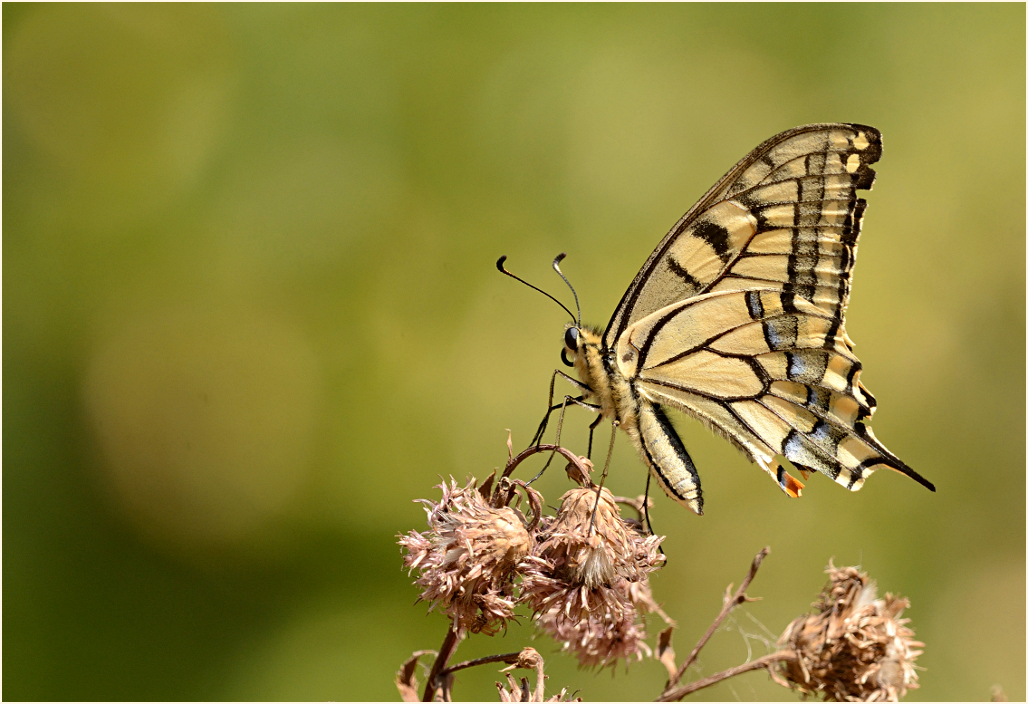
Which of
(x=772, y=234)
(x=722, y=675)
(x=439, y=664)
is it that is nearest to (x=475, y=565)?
(x=439, y=664)

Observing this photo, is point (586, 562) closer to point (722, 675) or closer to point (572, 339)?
point (722, 675)

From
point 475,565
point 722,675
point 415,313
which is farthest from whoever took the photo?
point 415,313

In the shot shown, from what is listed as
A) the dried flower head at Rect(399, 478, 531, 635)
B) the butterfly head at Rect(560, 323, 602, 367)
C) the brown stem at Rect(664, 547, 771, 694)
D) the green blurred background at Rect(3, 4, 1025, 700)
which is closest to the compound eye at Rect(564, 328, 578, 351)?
the butterfly head at Rect(560, 323, 602, 367)

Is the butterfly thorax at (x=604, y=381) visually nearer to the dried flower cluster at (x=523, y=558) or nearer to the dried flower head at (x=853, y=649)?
the dried flower cluster at (x=523, y=558)

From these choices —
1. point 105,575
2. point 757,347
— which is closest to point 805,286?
point 757,347

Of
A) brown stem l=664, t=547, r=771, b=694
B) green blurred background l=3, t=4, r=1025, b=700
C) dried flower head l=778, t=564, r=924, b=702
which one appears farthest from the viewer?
green blurred background l=3, t=4, r=1025, b=700

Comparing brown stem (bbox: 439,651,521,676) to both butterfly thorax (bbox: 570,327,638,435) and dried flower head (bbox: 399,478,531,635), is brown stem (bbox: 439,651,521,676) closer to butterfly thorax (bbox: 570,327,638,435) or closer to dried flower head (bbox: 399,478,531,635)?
dried flower head (bbox: 399,478,531,635)

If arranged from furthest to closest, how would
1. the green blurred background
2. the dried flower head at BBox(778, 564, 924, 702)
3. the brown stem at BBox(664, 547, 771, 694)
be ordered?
the green blurred background, the dried flower head at BBox(778, 564, 924, 702), the brown stem at BBox(664, 547, 771, 694)
